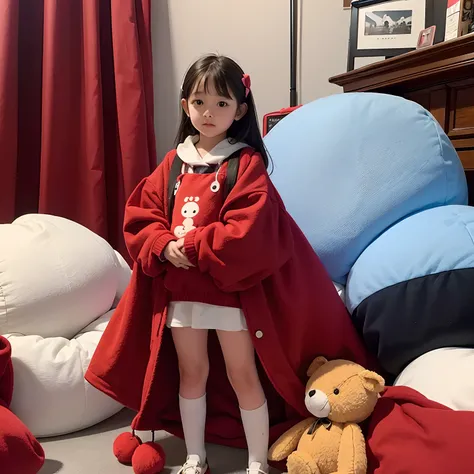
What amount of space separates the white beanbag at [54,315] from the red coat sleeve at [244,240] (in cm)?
44

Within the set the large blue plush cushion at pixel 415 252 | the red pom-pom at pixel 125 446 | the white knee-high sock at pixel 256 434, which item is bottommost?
the red pom-pom at pixel 125 446

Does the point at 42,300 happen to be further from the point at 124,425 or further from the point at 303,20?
the point at 303,20

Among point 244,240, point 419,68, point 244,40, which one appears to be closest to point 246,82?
point 244,240

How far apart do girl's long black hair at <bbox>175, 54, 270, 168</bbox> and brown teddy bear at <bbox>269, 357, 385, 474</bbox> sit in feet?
1.43

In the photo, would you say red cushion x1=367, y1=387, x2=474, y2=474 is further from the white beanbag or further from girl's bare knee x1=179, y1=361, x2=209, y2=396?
the white beanbag

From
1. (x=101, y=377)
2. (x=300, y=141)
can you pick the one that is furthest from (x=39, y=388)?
(x=300, y=141)

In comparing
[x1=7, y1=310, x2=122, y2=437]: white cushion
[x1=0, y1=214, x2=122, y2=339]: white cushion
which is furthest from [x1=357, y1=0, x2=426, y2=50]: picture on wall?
[x1=7, y1=310, x2=122, y2=437]: white cushion

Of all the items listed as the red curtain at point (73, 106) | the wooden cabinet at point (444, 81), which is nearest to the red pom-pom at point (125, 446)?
the red curtain at point (73, 106)

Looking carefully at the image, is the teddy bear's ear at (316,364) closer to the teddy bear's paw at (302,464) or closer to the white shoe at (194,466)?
the teddy bear's paw at (302,464)

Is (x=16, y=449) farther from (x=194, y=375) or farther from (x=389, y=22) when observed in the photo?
(x=389, y=22)

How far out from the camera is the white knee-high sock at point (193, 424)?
978 millimetres

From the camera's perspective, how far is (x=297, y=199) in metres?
1.18

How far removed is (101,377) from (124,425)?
0.69 feet

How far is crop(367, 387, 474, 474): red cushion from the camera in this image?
0.73 metres
